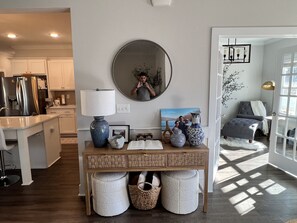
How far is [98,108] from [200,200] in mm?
1684

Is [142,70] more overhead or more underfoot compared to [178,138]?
more overhead

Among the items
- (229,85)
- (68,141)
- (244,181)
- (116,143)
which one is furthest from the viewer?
(229,85)

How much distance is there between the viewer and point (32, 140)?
329 cm

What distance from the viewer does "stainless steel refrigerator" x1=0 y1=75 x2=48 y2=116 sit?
428cm

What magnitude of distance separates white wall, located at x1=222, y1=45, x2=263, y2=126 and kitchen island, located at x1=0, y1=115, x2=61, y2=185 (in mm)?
4658

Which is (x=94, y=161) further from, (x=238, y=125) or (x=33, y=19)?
(x=238, y=125)

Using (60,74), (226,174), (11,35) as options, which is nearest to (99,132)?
(226,174)

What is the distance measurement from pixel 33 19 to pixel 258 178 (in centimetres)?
444

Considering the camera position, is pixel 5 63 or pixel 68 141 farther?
pixel 5 63

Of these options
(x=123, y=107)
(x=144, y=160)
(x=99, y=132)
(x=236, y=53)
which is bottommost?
(x=144, y=160)

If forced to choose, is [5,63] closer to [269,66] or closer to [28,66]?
[28,66]

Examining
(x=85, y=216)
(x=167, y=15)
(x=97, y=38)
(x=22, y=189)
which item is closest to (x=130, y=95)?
(x=97, y=38)

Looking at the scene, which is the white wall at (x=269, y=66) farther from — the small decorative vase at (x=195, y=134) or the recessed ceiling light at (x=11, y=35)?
the recessed ceiling light at (x=11, y=35)

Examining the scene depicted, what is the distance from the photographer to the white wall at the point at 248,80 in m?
5.80
